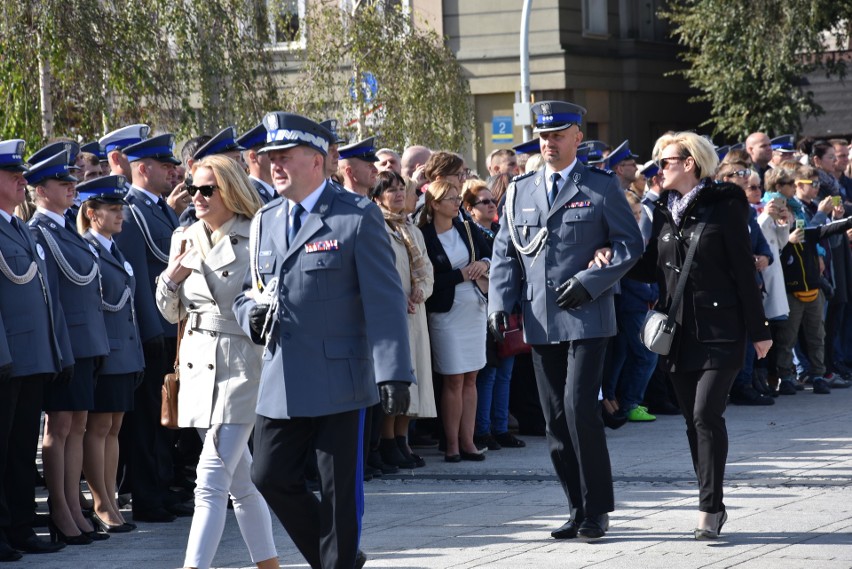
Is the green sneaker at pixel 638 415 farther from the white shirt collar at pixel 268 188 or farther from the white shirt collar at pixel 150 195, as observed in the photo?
the white shirt collar at pixel 150 195

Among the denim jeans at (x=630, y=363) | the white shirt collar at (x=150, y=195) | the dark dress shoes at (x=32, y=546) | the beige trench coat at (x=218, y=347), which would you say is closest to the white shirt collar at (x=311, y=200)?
the beige trench coat at (x=218, y=347)

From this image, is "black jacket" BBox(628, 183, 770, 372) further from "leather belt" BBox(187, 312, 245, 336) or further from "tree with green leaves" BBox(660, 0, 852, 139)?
"tree with green leaves" BBox(660, 0, 852, 139)

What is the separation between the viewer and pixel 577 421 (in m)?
8.11

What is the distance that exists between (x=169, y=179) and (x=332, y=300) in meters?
3.63

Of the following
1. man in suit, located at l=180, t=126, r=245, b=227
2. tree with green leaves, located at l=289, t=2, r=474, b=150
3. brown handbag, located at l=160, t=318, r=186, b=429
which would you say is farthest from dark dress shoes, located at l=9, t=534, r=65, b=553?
tree with green leaves, located at l=289, t=2, r=474, b=150

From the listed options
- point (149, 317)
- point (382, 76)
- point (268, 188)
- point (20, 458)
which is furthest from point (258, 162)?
point (382, 76)

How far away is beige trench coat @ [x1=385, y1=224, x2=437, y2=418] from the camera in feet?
34.9

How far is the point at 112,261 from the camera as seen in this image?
29.3 feet

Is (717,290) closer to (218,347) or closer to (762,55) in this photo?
(218,347)

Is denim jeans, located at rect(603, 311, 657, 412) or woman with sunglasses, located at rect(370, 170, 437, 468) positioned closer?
woman with sunglasses, located at rect(370, 170, 437, 468)

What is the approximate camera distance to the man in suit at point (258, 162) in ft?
31.5

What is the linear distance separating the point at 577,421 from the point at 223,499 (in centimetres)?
216

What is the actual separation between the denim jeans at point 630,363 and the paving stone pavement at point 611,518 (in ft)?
3.66

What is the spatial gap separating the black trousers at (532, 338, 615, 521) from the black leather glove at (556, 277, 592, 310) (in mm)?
214
